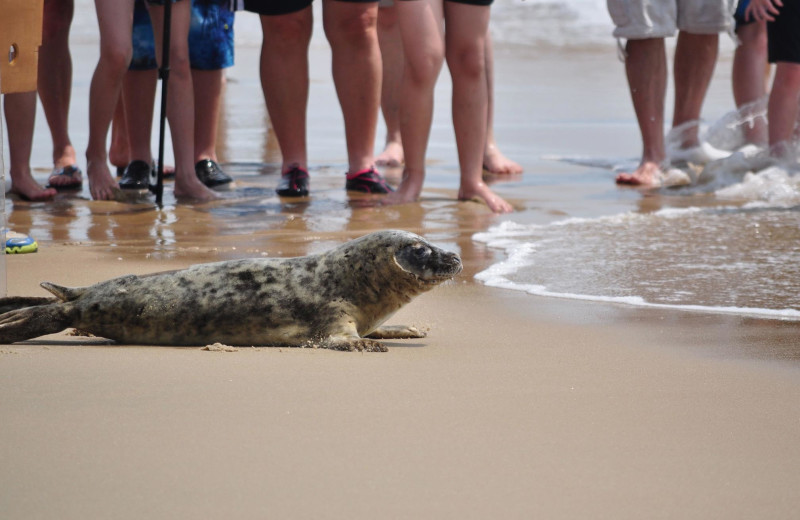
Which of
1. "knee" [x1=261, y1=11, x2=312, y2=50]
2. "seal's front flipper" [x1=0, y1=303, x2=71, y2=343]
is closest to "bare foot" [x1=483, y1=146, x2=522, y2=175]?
"knee" [x1=261, y1=11, x2=312, y2=50]

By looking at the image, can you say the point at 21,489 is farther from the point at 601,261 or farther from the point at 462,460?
the point at 601,261

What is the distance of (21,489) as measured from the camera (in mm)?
2062

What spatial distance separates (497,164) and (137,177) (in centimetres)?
248

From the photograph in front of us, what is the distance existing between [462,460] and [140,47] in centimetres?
545

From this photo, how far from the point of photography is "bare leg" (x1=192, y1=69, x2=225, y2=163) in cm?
721

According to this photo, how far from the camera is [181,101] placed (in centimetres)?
641

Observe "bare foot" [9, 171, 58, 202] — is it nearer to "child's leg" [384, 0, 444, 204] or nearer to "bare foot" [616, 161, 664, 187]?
"child's leg" [384, 0, 444, 204]

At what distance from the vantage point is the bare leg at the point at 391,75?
8.16 metres

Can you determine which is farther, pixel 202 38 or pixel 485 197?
pixel 202 38

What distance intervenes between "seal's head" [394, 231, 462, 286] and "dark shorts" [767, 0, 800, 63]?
4868 mm

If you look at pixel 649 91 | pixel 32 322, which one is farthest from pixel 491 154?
pixel 32 322

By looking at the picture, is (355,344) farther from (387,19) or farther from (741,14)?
(741,14)

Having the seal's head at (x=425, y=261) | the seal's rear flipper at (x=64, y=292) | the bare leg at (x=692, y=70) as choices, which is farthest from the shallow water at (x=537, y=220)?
the seal's rear flipper at (x=64, y=292)

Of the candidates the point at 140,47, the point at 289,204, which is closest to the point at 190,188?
the point at 289,204
